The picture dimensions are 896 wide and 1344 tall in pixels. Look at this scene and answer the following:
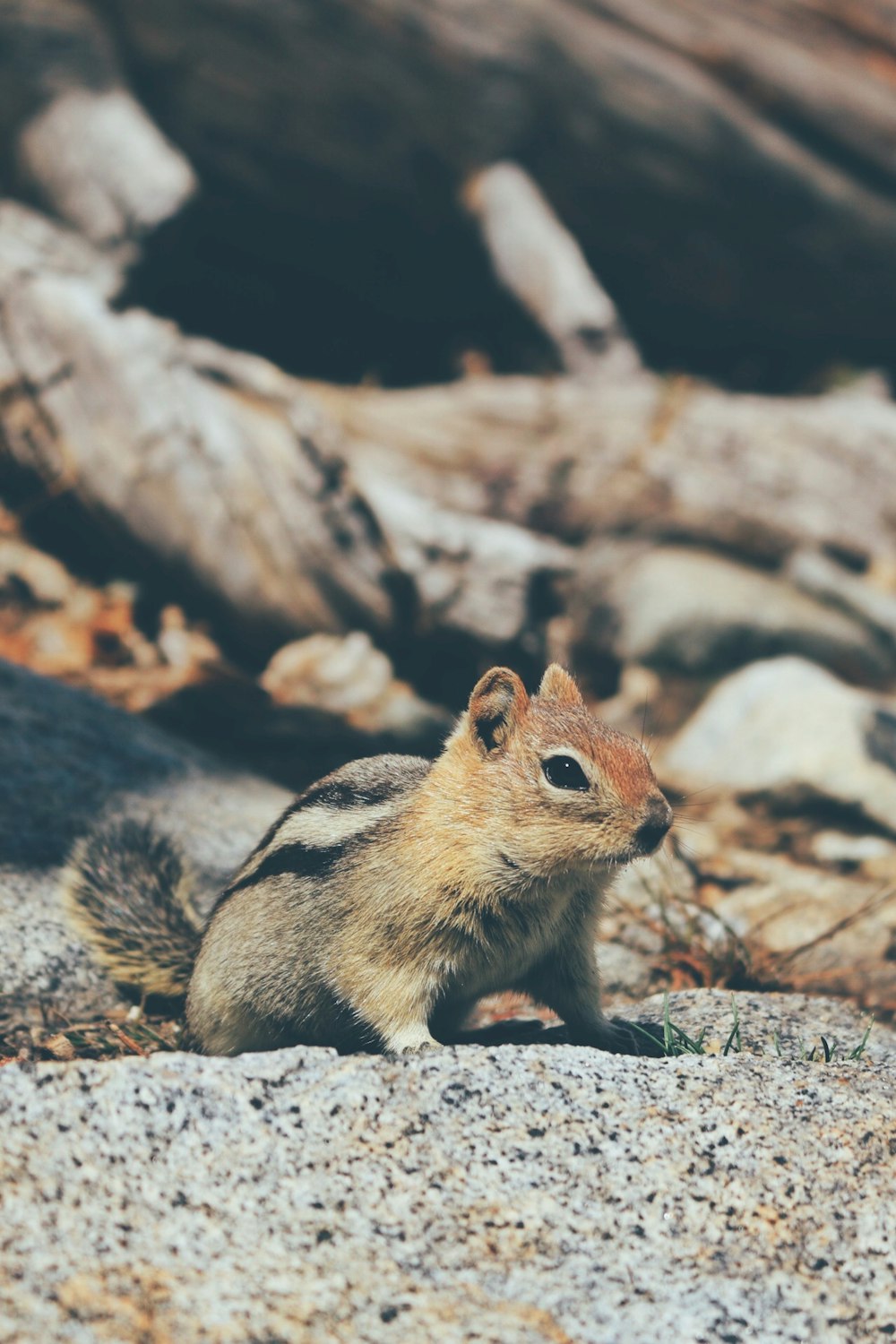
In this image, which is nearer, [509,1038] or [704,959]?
[509,1038]

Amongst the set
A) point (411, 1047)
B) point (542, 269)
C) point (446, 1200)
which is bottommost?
point (411, 1047)

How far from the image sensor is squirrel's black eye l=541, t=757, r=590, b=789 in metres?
3.03

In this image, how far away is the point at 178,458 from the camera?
6406 mm

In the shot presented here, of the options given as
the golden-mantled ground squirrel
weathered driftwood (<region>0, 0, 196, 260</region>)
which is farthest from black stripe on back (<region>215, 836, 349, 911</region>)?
weathered driftwood (<region>0, 0, 196, 260</region>)

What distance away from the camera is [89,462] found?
6.45 metres

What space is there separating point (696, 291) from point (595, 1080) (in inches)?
293

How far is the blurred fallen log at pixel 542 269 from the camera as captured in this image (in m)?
8.02

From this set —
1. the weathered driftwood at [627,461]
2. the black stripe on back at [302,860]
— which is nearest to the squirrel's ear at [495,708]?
the black stripe on back at [302,860]

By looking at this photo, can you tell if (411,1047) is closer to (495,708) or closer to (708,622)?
(495,708)

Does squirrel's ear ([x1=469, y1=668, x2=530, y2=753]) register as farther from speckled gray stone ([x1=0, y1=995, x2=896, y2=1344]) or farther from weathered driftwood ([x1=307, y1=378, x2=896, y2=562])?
weathered driftwood ([x1=307, y1=378, x2=896, y2=562])

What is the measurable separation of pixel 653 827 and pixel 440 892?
54 cm

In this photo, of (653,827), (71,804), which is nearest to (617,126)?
(71,804)

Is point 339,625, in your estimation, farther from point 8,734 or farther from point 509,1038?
point 509,1038

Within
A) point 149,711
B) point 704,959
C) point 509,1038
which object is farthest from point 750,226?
point 509,1038
